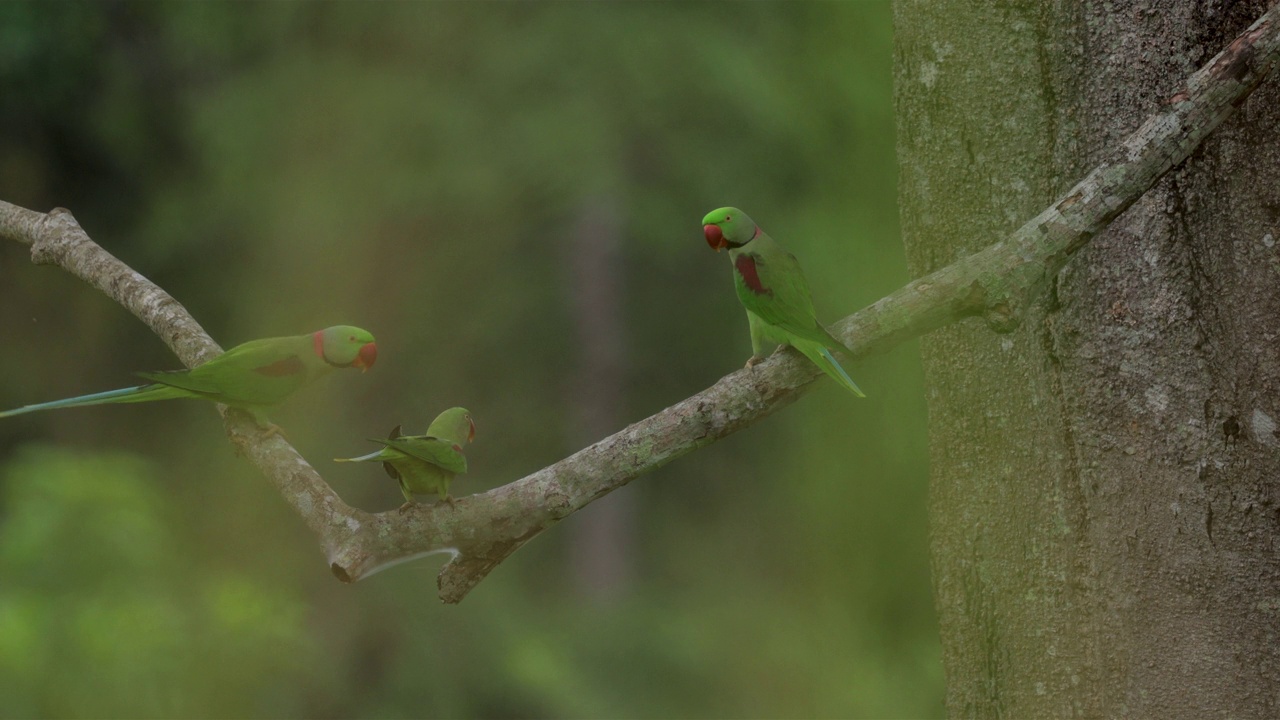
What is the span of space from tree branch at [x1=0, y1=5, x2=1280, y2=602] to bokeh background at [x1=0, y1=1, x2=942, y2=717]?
3075 mm


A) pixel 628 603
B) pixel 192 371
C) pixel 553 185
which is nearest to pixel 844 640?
pixel 628 603

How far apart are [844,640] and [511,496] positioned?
14.2ft

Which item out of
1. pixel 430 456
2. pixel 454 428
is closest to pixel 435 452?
pixel 430 456

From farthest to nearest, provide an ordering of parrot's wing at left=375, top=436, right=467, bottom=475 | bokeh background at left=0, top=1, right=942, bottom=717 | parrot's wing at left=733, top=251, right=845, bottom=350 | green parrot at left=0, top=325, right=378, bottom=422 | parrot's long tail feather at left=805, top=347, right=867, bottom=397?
bokeh background at left=0, top=1, right=942, bottom=717 → green parrot at left=0, top=325, right=378, bottom=422 → parrot's wing at left=733, top=251, right=845, bottom=350 → parrot's long tail feather at left=805, top=347, right=867, bottom=397 → parrot's wing at left=375, top=436, right=467, bottom=475

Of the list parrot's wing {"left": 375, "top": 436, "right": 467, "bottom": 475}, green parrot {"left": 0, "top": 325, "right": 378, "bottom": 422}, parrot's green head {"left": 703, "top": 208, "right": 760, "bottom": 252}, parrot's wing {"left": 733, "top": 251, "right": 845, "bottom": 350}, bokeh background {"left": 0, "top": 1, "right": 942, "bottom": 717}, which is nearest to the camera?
parrot's wing {"left": 375, "top": 436, "right": 467, "bottom": 475}

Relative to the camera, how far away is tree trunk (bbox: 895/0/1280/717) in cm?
187

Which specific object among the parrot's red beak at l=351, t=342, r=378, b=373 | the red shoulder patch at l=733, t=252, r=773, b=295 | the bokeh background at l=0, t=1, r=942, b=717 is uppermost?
the bokeh background at l=0, t=1, r=942, b=717

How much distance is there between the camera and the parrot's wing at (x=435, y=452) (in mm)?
1616

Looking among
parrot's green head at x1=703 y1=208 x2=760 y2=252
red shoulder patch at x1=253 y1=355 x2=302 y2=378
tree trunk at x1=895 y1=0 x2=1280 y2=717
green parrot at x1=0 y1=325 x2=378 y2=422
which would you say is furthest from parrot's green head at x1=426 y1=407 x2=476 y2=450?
tree trunk at x1=895 y1=0 x2=1280 y2=717

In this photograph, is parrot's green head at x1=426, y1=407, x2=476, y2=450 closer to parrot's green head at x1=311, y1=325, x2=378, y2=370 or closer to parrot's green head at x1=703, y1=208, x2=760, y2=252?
parrot's green head at x1=311, y1=325, x2=378, y2=370

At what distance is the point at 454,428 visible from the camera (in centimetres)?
178

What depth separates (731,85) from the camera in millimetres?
7277

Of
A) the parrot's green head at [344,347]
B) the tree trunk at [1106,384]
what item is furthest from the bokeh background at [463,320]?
the parrot's green head at [344,347]

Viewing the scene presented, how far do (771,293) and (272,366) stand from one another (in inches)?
39.9
